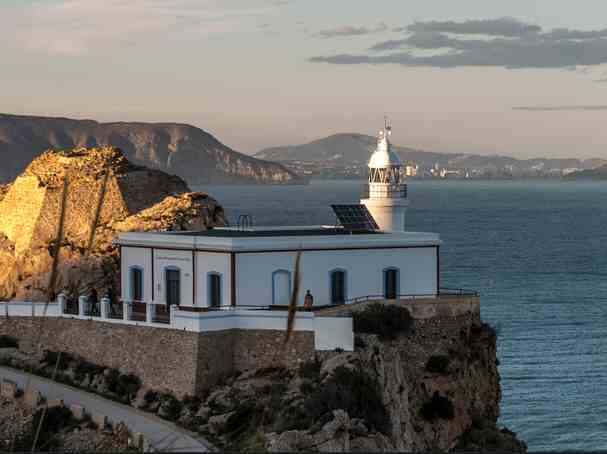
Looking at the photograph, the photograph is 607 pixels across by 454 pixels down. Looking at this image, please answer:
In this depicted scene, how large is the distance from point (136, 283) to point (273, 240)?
5252 mm

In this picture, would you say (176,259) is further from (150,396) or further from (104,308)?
(150,396)

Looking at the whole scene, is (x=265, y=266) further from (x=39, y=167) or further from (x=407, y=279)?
(x=39, y=167)

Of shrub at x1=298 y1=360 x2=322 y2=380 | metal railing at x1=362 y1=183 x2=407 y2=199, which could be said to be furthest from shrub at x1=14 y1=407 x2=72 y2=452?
metal railing at x1=362 y1=183 x2=407 y2=199

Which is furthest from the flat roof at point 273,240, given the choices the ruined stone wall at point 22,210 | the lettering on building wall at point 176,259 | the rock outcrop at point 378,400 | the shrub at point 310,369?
the ruined stone wall at point 22,210

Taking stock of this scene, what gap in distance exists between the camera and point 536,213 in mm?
190000

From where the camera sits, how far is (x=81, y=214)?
5094cm

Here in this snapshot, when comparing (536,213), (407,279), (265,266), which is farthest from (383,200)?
(536,213)

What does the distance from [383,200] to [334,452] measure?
16885mm

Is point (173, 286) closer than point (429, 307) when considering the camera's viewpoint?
No

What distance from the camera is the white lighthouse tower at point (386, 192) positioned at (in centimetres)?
4234

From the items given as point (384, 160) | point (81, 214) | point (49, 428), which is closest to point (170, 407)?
point (49, 428)

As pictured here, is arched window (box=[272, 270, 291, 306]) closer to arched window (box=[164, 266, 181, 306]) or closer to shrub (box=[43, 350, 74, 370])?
arched window (box=[164, 266, 181, 306])

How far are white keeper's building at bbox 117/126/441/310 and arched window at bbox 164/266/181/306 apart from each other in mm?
27

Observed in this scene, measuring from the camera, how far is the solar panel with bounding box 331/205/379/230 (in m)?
39.8
